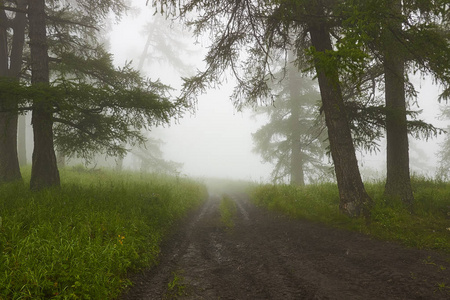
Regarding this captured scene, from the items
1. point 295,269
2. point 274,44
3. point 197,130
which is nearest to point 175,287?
point 295,269

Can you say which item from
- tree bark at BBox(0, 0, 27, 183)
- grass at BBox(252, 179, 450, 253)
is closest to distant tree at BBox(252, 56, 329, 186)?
grass at BBox(252, 179, 450, 253)

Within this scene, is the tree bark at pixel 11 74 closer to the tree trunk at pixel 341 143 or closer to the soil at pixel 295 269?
the soil at pixel 295 269

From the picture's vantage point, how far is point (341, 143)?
668 cm

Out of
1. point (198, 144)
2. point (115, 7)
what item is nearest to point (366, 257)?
point (115, 7)

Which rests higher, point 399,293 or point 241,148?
point 241,148

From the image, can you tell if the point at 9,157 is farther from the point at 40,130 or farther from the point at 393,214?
the point at 393,214

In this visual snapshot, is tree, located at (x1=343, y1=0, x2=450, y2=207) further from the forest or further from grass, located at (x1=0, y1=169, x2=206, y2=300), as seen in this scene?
grass, located at (x1=0, y1=169, x2=206, y2=300)

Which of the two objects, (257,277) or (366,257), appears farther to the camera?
(366,257)

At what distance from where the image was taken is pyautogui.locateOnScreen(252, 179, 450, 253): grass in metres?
5.18

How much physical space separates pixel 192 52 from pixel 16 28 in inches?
676

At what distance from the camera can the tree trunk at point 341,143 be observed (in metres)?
6.48

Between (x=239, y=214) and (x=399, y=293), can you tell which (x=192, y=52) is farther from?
(x=399, y=293)

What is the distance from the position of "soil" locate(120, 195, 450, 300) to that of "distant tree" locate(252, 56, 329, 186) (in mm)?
10511

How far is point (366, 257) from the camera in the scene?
4586mm
